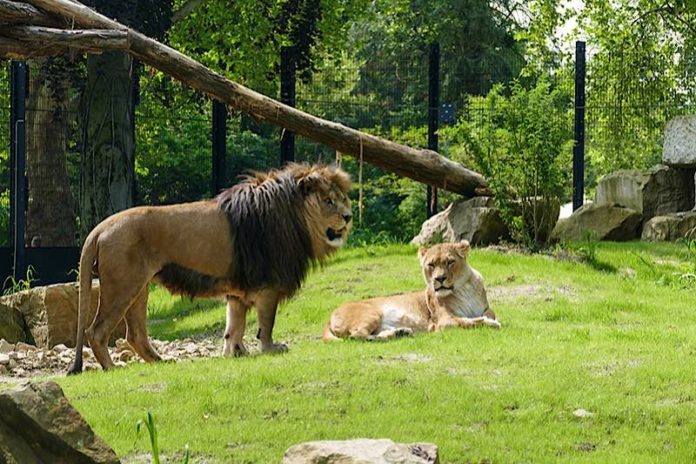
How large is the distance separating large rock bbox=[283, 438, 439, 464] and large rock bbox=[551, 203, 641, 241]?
12.5 m

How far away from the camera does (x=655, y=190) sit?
19.5m

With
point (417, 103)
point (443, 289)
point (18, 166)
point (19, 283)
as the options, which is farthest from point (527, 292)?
point (417, 103)

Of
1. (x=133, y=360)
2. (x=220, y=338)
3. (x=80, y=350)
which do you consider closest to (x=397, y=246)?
(x=220, y=338)

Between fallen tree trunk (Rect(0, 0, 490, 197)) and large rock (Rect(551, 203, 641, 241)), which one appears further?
large rock (Rect(551, 203, 641, 241))

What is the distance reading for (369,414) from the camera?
804cm

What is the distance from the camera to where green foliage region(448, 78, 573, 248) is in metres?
16.2

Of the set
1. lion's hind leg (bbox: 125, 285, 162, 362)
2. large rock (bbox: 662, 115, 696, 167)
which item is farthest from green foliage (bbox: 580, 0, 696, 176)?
lion's hind leg (bbox: 125, 285, 162, 362)

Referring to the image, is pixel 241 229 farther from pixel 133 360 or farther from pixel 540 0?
pixel 540 0

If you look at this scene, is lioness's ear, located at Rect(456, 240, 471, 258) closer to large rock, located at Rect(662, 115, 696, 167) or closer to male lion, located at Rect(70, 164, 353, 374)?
male lion, located at Rect(70, 164, 353, 374)

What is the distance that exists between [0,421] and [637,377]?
→ 489cm

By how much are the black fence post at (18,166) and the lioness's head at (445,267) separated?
290 inches

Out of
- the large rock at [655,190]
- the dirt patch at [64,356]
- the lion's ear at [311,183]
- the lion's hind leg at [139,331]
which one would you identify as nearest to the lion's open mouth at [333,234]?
the lion's ear at [311,183]

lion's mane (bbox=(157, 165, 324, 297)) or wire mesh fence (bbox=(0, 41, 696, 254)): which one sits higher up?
wire mesh fence (bbox=(0, 41, 696, 254))

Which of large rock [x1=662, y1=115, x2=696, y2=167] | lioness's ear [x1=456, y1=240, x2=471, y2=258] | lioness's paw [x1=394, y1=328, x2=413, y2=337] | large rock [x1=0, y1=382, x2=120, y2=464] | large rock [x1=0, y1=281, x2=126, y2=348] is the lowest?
large rock [x1=0, y1=281, x2=126, y2=348]
